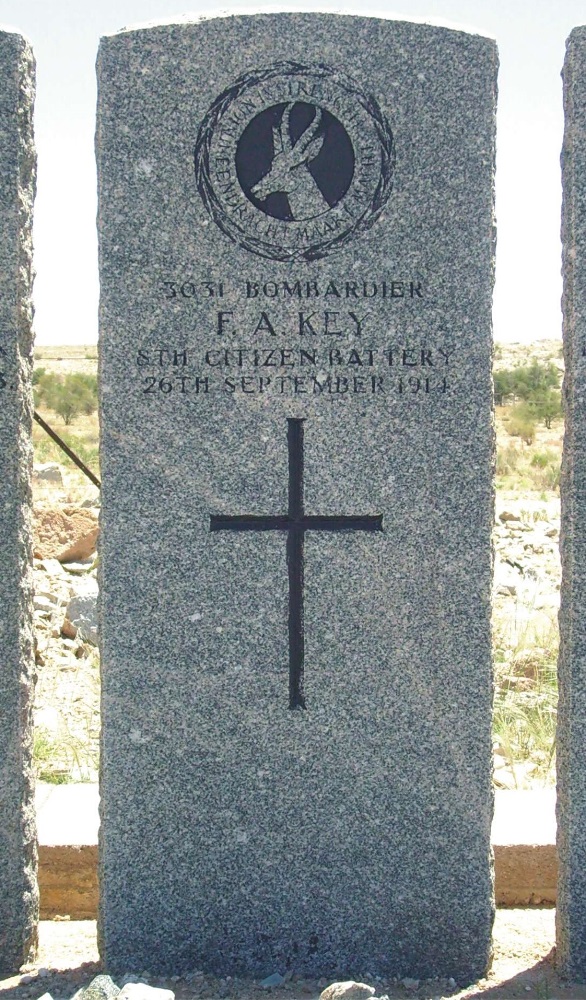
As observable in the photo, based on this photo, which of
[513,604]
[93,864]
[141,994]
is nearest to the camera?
[141,994]

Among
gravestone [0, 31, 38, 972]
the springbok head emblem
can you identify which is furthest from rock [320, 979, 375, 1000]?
the springbok head emblem

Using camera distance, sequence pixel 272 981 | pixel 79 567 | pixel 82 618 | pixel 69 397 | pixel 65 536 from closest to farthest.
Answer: pixel 272 981 < pixel 82 618 < pixel 79 567 < pixel 65 536 < pixel 69 397

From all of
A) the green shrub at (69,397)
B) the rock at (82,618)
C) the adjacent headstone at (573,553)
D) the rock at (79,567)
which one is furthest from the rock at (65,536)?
the green shrub at (69,397)

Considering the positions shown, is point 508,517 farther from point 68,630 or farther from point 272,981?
point 272,981

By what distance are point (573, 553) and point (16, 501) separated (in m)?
1.60

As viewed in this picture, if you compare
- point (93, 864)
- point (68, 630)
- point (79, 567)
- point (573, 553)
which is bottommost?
point (93, 864)

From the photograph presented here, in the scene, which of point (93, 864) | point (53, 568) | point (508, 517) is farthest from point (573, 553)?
point (508, 517)

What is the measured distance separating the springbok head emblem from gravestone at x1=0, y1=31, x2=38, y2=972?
0.69 meters

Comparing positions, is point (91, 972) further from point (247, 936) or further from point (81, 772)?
point (81, 772)

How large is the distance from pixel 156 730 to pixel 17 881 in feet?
2.04

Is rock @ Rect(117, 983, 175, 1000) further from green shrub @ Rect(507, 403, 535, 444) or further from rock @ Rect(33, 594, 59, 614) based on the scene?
green shrub @ Rect(507, 403, 535, 444)

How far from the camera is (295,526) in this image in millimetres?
3170

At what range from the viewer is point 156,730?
319cm

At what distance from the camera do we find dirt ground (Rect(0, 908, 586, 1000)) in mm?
3117
